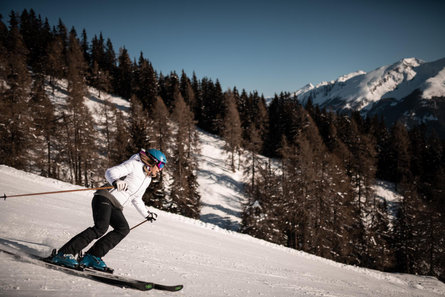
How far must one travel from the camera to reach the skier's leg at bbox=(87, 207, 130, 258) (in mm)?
3607

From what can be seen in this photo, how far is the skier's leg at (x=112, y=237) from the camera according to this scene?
361 centimetres

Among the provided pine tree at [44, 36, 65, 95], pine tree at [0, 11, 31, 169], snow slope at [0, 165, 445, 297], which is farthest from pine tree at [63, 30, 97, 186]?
pine tree at [44, 36, 65, 95]

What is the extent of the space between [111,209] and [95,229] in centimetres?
37

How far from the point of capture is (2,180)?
12055mm

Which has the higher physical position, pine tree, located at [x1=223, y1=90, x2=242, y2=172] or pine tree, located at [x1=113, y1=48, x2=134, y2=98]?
pine tree, located at [x1=113, y1=48, x2=134, y2=98]

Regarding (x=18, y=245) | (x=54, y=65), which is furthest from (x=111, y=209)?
(x=54, y=65)

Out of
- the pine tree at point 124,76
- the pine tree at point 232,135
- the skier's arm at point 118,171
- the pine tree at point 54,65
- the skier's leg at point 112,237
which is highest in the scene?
the pine tree at point 124,76

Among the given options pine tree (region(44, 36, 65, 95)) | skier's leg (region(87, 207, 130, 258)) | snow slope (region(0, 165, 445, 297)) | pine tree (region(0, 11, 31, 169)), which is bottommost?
snow slope (region(0, 165, 445, 297))

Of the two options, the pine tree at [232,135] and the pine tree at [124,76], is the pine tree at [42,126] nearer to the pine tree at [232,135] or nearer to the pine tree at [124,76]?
the pine tree at [232,135]

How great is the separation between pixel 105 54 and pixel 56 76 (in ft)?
86.5

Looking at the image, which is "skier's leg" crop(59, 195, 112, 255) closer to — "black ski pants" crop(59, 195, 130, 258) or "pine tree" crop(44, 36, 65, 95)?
"black ski pants" crop(59, 195, 130, 258)

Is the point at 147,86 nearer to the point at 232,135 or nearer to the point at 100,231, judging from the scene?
the point at 232,135

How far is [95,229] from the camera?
3.51 m

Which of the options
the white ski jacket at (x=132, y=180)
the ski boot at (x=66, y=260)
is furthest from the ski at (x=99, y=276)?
the white ski jacket at (x=132, y=180)
